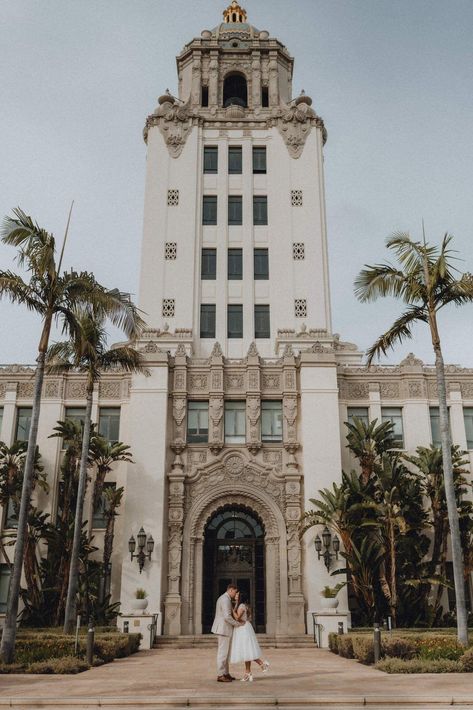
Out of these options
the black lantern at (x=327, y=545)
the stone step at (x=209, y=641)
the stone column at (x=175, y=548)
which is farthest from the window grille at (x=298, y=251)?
the stone step at (x=209, y=641)

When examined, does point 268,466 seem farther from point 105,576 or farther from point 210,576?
point 105,576

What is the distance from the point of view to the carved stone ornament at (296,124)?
1597 inches

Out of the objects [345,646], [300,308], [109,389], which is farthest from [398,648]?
[300,308]

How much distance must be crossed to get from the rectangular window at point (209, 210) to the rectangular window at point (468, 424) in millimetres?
Answer: 17255

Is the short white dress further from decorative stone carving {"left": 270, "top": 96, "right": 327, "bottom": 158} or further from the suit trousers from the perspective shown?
decorative stone carving {"left": 270, "top": 96, "right": 327, "bottom": 158}

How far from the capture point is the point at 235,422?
3089cm

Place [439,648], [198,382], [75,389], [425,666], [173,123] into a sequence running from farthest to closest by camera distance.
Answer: [173,123], [75,389], [198,382], [439,648], [425,666]

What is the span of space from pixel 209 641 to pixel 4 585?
32.0 feet

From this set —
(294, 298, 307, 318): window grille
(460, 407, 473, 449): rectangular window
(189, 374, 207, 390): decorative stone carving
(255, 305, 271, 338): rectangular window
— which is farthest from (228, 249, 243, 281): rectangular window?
(460, 407, 473, 449): rectangular window

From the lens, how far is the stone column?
2728 cm

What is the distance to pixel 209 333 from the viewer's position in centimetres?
3666

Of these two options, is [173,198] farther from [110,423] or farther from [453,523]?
[453,523]

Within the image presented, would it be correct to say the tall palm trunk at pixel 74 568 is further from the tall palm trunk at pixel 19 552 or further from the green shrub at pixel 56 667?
the green shrub at pixel 56 667

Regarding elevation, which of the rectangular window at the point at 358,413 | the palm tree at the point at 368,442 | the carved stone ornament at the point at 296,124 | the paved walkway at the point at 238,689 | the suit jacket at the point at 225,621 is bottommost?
the paved walkway at the point at 238,689
